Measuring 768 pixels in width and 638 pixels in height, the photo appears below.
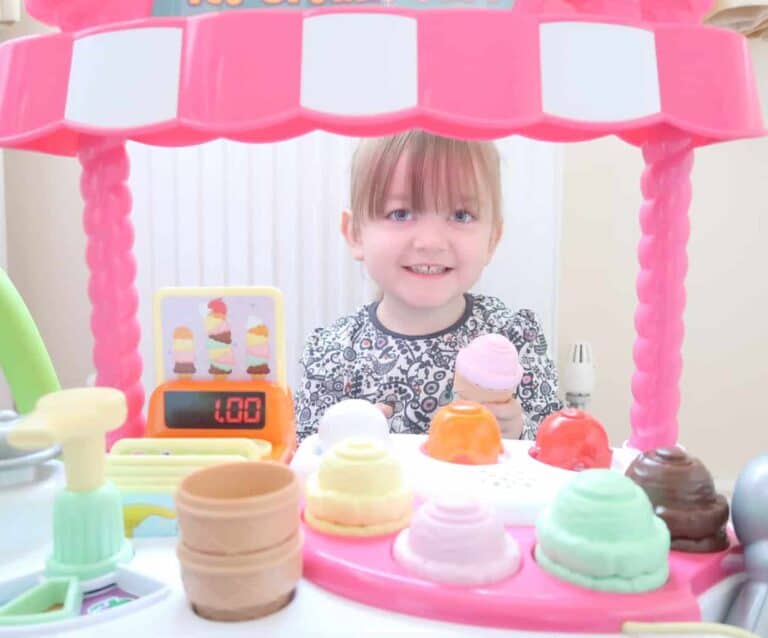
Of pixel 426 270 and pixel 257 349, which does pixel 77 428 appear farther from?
pixel 426 270

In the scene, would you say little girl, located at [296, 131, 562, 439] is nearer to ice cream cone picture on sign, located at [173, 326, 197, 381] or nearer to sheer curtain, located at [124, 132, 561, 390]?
sheer curtain, located at [124, 132, 561, 390]

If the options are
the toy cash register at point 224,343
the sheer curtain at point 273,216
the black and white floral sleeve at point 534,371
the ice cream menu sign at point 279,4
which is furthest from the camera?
the sheer curtain at point 273,216

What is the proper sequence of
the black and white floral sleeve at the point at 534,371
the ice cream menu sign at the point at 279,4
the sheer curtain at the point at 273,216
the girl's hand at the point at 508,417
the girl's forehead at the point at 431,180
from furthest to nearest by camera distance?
1. the sheer curtain at the point at 273,216
2. the black and white floral sleeve at the point at 534,371
3. the girl's forehead at the point at 431,180
4. the girl's hand at the point at 508,417
5. the ice cream menu sign at the point at 279,4

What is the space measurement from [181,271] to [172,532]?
0.73 m

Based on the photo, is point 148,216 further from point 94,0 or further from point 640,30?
point 640,30

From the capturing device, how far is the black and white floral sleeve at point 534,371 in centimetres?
98

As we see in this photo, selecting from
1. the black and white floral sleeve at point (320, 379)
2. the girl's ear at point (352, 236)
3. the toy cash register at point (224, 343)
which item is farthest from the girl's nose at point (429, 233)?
the toy cash register at point (224, 343)

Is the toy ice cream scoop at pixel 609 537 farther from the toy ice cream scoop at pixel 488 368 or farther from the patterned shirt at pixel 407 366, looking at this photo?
the patterned shirt at pixel 407 366

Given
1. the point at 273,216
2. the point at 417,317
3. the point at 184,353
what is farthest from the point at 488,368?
the point at 273,216

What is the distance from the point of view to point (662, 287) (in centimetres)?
55

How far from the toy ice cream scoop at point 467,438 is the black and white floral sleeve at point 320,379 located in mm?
453

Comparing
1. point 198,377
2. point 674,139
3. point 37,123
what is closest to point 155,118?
point 37,123

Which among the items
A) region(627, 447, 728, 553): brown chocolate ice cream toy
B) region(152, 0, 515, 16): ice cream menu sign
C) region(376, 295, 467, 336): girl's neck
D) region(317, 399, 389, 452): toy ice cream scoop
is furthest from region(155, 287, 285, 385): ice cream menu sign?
region(376, 295, 467, 336): girl's neck

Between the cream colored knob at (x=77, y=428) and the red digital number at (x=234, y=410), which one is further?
the red digital number at (x=234, y=410)
